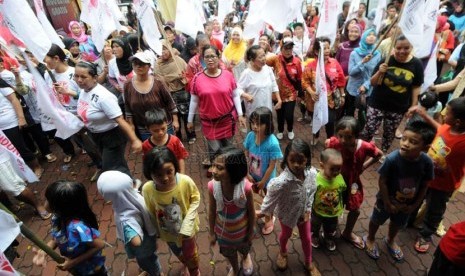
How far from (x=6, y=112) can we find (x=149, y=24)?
2.36m

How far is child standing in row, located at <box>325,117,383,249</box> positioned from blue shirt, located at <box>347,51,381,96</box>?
2.43 metres

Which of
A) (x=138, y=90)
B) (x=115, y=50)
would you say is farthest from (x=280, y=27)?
(x=115, y=50)

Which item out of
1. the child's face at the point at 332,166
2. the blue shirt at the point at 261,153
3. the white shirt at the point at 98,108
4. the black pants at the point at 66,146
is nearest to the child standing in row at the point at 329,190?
the child's face at the point at 332,166

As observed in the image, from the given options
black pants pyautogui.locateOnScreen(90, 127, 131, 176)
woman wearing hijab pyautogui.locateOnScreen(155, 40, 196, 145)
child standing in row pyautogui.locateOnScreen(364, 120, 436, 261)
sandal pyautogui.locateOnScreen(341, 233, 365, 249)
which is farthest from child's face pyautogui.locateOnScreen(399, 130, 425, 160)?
woman wearing hijab pyautogui.locateOnScreen(155, 40, 196, 145)

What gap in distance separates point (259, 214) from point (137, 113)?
6.51 feet

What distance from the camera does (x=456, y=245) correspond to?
1754 mm

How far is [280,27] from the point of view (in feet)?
13.4

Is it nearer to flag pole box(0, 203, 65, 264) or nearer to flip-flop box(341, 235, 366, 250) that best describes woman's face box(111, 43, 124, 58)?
flag pole box(0, 203, 65, 264)

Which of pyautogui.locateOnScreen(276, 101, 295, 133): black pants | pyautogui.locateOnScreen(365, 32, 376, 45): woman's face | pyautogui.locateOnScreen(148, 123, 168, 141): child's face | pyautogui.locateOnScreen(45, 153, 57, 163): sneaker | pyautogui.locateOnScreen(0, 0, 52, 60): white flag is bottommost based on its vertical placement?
pyautogui.locateOnScreen(45, 153, 57, 163): sneaker

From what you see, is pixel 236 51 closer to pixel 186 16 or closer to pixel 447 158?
pixel 186 16

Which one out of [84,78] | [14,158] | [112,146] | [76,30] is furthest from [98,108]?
[76,30]

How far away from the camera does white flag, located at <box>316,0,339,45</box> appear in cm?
428

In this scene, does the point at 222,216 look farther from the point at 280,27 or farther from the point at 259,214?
the point at 280,27

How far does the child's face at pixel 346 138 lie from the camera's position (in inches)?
Result: 98.1
